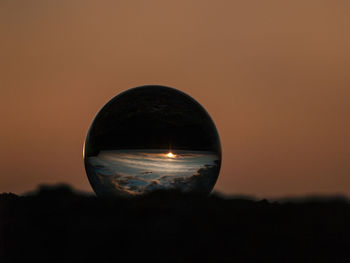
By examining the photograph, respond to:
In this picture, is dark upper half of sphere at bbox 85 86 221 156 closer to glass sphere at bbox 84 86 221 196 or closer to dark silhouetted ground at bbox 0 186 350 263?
glass sphere at bbox 84 86 221 196

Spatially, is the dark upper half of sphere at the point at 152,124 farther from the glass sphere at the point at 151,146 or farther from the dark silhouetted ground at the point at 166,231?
the dark silhouetted ground at the point at 166,231

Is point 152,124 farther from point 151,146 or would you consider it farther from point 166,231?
point 166,231

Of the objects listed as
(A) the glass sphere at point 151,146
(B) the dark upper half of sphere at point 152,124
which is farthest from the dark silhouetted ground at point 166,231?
(B) the dark upper half of sphere at point 152,124

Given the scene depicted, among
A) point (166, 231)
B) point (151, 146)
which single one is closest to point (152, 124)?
point (151, 146)

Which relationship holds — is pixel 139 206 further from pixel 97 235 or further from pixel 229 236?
pixel 229 236

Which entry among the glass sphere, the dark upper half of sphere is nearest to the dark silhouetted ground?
the glass sphere

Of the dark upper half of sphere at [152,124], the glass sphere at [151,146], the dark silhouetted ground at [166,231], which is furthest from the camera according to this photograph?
the dark upper half of sphere at [152,124]

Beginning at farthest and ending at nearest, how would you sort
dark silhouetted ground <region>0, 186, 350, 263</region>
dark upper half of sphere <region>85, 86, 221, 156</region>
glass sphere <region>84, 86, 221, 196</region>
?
dark upper half of sphere <region>85, 86, 221, 156</region>
glass sphere <region>84, 86, 221, 196</region>
dark silhouetted ground <region>0, 186, 350, 263</region>

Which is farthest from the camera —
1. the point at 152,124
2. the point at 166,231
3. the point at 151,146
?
the point at 152,124
